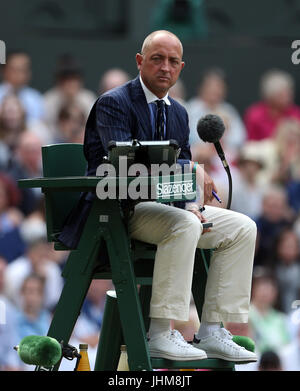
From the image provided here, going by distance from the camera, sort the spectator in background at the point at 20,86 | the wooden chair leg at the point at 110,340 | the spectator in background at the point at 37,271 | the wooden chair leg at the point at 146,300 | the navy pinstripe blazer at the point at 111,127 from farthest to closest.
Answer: the spectator in background at the point at 20,86 → the spectator in background at the point at 37,271 → the wooden chair leg at the point at 146,300 → the wooden chair leg at the point at 110,340 → the navy pinstripe blazer at the point at 111,127

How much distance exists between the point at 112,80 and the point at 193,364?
5125mm

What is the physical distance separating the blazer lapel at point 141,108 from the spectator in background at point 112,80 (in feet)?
14.5

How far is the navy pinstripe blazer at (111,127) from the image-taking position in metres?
5.34

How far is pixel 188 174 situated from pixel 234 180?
15.6ft

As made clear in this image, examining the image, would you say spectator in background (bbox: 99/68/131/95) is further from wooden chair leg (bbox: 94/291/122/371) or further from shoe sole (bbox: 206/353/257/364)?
shoe sole (bbox: 206/353/257/364)

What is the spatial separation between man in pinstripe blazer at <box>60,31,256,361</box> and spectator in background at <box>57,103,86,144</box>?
13.3 ft

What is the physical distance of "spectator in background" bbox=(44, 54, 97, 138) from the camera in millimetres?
9828

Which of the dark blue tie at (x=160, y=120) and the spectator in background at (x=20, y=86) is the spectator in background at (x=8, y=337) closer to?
the spectator in background at (x=20, y=86)

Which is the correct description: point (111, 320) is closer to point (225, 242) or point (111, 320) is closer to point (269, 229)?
point (225, 242)

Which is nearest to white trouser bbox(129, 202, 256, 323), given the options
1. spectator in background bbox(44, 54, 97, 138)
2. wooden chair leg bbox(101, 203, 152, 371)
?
wooden chair leg bbox(101, 203, 152, 371)

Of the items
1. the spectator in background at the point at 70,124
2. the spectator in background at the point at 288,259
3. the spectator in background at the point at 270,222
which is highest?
the spectator in background at the point at 70,124

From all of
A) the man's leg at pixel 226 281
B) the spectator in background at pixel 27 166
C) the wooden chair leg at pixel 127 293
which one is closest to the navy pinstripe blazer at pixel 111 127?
the wooden chair leg at pixel 127 293

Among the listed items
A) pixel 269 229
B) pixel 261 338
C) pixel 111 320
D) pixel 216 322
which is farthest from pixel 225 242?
pixel 269 229
